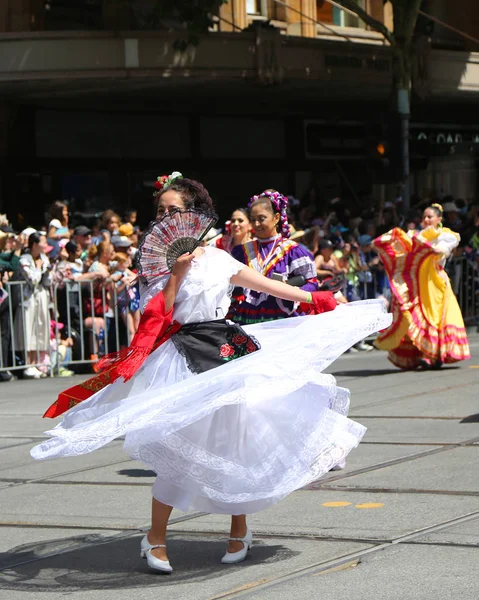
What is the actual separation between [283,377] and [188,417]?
0.50 metres

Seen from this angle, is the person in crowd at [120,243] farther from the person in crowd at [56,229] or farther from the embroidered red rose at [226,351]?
the embroidered red rose at [226,351]

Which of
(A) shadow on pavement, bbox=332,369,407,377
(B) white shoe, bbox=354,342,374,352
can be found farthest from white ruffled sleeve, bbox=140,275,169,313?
(B) white shoe, bbox=354,342,374,352

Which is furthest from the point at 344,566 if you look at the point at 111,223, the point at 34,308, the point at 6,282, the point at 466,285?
the point at 466,285

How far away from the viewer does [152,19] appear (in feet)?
70.0

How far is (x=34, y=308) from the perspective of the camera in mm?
13836

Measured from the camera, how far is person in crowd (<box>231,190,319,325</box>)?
8117 mm

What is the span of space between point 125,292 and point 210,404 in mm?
9327

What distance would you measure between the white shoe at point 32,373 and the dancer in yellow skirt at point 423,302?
399 centimetres

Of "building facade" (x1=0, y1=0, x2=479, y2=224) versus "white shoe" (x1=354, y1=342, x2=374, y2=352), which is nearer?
"white shoe" (x1=354, y1=342, x2=374, y2=352)

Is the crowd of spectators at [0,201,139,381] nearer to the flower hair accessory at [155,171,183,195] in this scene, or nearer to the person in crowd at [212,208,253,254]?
the person in crowd at [212,208,253,254]

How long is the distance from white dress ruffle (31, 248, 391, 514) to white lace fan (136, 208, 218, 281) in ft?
0.44

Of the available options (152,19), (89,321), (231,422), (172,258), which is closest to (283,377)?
(231,422)

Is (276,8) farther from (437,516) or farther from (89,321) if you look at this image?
(437,516)

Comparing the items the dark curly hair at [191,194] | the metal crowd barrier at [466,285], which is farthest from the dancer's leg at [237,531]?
the metal crowd barrier at [466,285]
